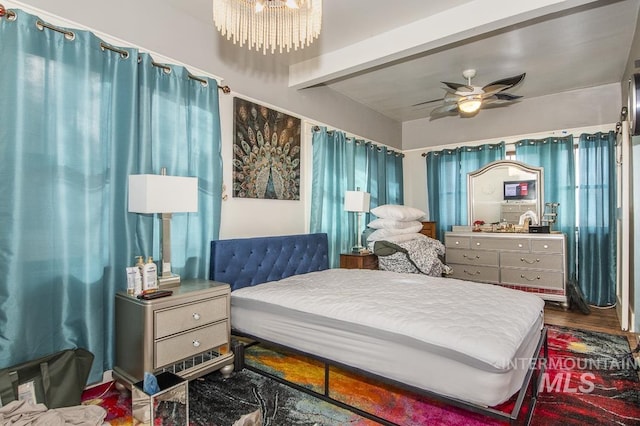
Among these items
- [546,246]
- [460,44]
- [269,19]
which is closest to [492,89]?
[460,44]

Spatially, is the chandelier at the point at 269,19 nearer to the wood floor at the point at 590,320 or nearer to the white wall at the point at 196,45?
the white wall at the point at 196,45

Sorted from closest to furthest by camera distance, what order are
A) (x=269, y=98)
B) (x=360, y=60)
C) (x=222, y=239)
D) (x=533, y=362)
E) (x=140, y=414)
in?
(x=140, y=414) < (x=533, y=362) < (x=222, y=239) < (x=360, y=60) < (x=269, y=98)

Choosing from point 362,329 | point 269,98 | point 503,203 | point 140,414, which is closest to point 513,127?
point 503,203

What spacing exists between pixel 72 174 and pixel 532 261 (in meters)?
5.03

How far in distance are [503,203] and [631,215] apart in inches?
74.7

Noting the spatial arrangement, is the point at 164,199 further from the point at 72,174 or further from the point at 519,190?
the point at 519,190

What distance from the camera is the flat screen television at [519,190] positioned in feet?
16.9

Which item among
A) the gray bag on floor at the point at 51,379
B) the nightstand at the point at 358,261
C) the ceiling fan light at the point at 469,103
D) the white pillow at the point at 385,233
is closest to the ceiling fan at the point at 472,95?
the ceiling fan light at the point at 469,103

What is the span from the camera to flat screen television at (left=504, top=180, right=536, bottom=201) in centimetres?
514

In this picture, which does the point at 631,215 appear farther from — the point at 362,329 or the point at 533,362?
the point at 362,329

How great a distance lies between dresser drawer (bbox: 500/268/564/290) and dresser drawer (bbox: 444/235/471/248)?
0.60 m

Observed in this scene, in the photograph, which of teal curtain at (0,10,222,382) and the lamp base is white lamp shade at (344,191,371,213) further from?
the lamp base

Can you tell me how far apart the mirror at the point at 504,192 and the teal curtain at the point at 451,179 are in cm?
12

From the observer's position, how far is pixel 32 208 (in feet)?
7.02
